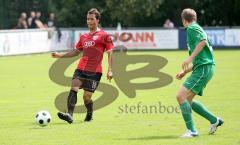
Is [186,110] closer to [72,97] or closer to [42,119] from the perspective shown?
[72,97]

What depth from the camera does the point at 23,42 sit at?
112 ft

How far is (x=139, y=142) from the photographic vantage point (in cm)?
1034

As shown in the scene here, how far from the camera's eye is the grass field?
1058 centimetres

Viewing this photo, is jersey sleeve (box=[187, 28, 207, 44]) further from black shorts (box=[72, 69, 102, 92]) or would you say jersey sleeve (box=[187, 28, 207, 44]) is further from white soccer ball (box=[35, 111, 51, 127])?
white soccer ball (box=[35, 111, 51, 127])

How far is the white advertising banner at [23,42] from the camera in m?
32.2

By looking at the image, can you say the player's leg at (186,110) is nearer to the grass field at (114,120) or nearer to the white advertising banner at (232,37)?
the grass field at (114,120)

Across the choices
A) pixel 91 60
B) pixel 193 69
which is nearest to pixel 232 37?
pixel 91 60

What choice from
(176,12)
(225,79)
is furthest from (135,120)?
(176,12)

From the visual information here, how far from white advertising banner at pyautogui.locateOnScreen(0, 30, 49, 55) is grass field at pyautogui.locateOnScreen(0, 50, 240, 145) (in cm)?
987

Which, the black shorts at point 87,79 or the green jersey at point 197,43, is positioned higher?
the green jersey at point 197,43

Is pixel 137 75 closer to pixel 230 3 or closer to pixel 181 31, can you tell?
pixel 181 31

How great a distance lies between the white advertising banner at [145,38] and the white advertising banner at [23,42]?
321 centimetres

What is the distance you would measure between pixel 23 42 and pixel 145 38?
7.90 m

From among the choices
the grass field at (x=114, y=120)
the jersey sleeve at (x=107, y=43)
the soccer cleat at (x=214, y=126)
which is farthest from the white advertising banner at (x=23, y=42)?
the soccer cleat at (x=214, y=126)
